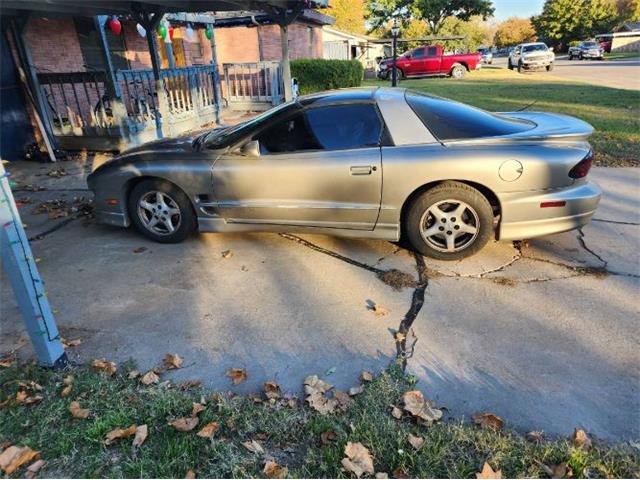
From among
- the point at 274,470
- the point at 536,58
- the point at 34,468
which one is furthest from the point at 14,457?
the point at 536,58

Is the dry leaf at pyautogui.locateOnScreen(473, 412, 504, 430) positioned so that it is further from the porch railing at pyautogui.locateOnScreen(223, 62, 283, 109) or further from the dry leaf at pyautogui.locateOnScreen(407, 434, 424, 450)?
the porch railing at pyautogui.locateOnScreen(223, 62, 283, 109)

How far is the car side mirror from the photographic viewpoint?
13.5 ft

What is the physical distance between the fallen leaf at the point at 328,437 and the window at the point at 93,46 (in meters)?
10.4

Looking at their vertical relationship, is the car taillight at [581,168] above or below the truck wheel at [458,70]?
below

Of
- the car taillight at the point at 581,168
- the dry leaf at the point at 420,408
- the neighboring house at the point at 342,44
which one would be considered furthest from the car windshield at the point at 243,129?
the neighboring house at the point at 342,44

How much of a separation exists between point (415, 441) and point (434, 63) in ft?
91.9

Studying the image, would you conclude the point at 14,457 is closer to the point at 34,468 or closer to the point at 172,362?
the point at 34,468

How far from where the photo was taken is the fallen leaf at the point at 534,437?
2230 millimetres

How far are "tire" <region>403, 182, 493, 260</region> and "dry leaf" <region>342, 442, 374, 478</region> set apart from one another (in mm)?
2275

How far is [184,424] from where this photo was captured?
2369 millimetres

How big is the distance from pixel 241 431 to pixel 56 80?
30.6ft

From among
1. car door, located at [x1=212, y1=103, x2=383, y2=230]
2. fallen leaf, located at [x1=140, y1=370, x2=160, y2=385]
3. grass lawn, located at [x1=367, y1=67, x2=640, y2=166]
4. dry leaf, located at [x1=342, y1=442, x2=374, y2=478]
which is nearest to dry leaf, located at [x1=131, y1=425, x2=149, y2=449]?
fallen leaf, located at [x1=140, y1=370, x2=160, y2=385]

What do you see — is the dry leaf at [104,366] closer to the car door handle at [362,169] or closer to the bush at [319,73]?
the car door handle at [362,169]

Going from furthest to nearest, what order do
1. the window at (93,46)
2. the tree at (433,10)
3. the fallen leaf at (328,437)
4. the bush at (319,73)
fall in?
the tree at (433,10) → the bush at (319,73) → the window at (93,46) → the fallen leaf at (328,437)
